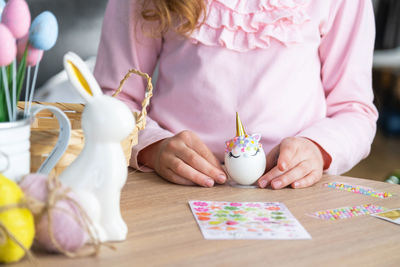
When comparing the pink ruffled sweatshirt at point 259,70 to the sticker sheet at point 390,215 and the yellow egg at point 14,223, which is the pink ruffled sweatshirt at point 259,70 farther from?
the yellow egg at point 14,223

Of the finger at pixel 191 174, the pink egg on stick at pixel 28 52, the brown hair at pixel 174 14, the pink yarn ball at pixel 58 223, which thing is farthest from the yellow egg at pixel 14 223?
the brown hair at pixel 174 14

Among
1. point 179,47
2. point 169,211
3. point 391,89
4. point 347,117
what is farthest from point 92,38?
point 391,89

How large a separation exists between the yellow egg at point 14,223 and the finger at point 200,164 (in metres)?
0.35

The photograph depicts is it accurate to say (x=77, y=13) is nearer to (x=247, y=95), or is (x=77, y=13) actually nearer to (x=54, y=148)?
(x=247, y=95)

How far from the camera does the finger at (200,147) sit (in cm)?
81

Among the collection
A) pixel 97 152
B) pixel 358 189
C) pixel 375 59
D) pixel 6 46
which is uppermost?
pixel 6 46

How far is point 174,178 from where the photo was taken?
781 millimetres

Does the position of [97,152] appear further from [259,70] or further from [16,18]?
[259,70]

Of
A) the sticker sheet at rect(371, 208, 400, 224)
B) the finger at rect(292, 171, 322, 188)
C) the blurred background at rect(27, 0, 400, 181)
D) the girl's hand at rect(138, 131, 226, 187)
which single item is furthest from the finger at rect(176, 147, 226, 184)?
the blurred background at rect(27, 0, 400, 181)

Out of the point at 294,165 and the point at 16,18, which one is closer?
the point at 16,18

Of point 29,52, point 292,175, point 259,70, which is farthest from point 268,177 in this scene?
point 29,52

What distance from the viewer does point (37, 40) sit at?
1.65ft

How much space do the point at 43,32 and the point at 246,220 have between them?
0.31 m

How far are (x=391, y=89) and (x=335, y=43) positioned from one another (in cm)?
283
